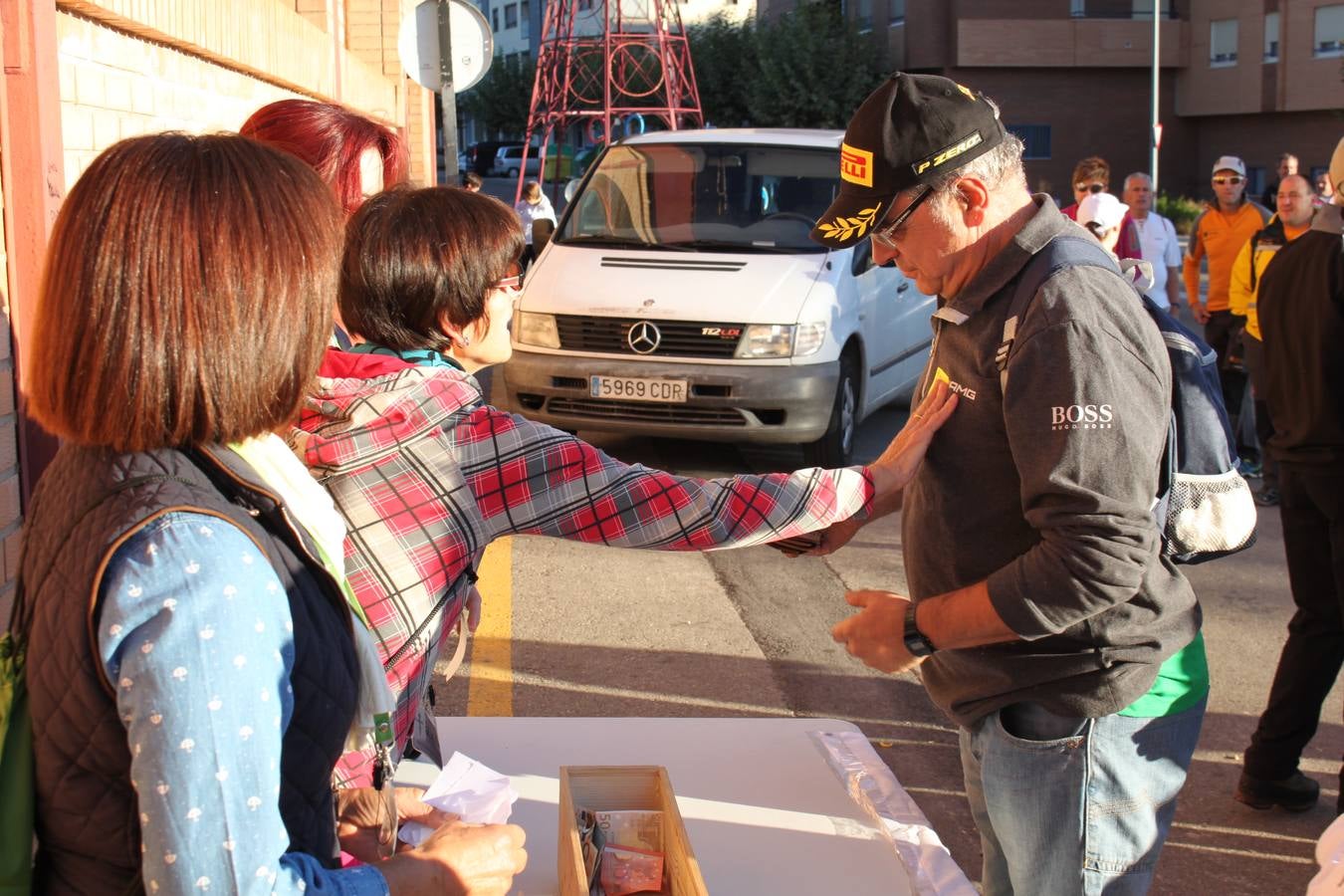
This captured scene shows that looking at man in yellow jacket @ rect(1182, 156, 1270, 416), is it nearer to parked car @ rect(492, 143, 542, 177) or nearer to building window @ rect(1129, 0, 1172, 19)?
building window @ rect(1129, 0, 1172, 19)

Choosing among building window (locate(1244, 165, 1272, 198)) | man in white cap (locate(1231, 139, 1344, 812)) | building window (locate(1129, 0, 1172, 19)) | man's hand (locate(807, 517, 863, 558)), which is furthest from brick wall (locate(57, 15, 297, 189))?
building window (locate(1129, 0, 1172, 19))

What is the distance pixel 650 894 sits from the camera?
75.8 inches

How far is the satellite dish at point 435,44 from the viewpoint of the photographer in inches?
420

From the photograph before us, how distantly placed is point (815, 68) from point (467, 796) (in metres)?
46.3

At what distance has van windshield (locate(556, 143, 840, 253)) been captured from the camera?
29.8 feet

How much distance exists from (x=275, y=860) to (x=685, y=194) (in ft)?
27.3

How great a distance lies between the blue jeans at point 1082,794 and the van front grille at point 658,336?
241 inches

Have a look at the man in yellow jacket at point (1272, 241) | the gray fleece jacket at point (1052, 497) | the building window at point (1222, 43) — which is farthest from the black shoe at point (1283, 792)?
the building window at point (1222, 43)

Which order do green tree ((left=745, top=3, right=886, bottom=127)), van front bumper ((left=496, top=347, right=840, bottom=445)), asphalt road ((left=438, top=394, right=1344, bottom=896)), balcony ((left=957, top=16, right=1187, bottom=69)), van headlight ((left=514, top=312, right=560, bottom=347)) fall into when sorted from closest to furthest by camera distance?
asphalt road ((left=438, top=394, right=1344, bottom=896)) → van front bumper ((left=496, top=347, right=840, bottom=445)) → van headlight ((left=514, top=312, right=560, bottom=347)) → balcony ((left=957, top=16, right=1187, bottom=69)) → green tree ((left=745, top=3, right=886, bottom=127))

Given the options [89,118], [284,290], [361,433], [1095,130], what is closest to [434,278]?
[361,433]

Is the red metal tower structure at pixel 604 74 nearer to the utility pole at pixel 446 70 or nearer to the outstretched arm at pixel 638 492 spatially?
the utility pole at pixel 446 70

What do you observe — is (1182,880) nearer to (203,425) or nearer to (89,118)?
(203,425)

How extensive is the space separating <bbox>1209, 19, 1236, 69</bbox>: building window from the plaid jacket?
46.9 m

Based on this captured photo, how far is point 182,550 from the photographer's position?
1269mm
